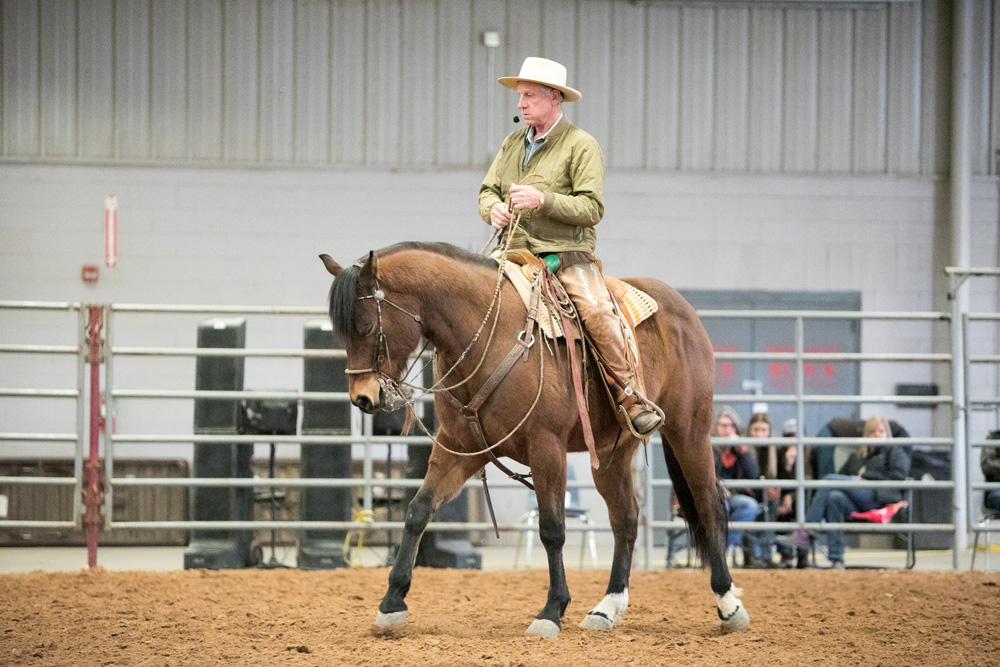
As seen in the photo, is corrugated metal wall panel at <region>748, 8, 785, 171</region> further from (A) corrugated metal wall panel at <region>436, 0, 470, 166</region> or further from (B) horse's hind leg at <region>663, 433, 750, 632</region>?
(B) horse's hind leg at <region>663, 433, 750, 632</region>

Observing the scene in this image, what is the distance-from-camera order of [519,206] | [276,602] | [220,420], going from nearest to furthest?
[519,206] < [276,602] < [220,420]

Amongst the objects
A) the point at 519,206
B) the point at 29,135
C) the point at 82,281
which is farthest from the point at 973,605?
the point at 29,135

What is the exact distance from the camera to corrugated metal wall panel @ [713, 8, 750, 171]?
10.2 m

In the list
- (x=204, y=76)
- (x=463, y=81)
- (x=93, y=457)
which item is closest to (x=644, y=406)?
(x=93, y=457)

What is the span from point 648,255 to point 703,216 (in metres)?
0.75

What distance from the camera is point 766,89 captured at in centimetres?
1032

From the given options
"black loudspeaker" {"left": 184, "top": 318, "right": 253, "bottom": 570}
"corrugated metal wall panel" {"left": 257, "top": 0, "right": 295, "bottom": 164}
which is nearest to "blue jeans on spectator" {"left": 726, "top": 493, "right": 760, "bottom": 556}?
"black loudspeaker" {"left": 184, "top": 318, "right": 253, "bottom": 570}

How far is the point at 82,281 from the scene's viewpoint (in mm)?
9711

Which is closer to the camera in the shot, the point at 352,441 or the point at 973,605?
the point at 973,605

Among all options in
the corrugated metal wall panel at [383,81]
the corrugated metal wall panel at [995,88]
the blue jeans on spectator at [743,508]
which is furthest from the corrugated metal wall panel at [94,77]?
the corrugated metal wall panel at [995,88]

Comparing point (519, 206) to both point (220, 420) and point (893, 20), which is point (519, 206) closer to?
point (220, 420)

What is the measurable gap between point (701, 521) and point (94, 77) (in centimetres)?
808

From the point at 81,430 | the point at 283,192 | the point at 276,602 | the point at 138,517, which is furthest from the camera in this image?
the point at 283,192

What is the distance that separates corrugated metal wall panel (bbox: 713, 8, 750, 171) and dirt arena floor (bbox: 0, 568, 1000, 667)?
554 cm
